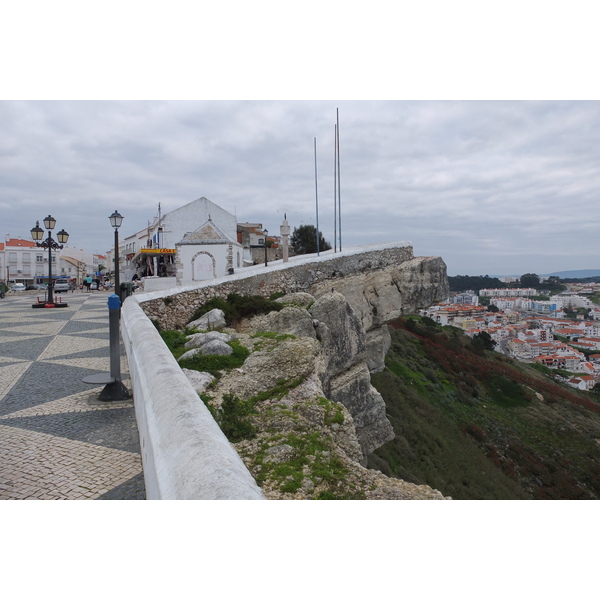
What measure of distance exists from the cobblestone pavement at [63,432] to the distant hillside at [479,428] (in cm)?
897

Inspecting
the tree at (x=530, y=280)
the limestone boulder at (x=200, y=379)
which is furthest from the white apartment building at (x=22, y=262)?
the tree at (x=530, y=280)

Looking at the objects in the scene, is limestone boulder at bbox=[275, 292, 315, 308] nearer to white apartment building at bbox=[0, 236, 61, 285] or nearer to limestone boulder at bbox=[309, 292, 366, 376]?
limestone boulder at bbox=[309, 292, 366, 376]

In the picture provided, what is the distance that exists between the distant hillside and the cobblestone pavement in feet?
29.4

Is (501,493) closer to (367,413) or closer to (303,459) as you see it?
(367,413)

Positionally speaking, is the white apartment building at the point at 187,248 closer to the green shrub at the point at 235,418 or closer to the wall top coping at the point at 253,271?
the wall top coping at the point at 253,271

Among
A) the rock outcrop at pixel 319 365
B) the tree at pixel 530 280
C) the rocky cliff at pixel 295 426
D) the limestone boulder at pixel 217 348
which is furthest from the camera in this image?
the tree at pixel 530 280

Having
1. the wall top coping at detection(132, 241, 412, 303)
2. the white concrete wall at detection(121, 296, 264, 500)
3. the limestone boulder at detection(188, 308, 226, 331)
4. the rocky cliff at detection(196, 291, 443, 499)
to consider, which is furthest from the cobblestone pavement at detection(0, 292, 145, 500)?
the wall top coping at detection(132, 241, 412, 303)

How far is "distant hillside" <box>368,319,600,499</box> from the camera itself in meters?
16.6

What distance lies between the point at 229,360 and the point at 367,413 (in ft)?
26.4

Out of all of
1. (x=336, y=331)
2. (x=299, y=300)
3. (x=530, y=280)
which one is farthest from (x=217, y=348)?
(x=530, y=280)

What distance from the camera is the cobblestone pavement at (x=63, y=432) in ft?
9.51

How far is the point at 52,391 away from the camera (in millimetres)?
5168

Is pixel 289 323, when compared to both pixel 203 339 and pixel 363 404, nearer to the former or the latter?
pixel 203 339

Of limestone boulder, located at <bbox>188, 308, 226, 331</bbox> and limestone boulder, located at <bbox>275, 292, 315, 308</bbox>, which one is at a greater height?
limestone boulder, located at <bbox>275, 292, 315, 308</bbox>
